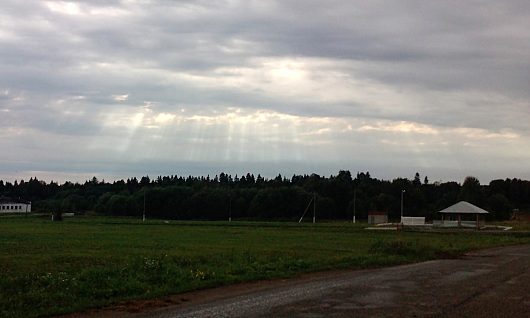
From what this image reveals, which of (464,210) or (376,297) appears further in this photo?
(464,210)

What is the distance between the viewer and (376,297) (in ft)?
48.9

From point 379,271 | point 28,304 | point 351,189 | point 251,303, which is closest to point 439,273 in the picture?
point 379,271

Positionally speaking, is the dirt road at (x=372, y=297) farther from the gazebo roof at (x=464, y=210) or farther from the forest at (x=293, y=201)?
the forest at (x=293, y=201)

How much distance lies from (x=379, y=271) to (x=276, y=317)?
10.9m

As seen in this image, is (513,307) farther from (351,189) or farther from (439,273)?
(351,189)

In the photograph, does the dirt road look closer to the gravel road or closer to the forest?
the gravel road

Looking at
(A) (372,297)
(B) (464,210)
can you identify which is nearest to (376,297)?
(A) (372,297)

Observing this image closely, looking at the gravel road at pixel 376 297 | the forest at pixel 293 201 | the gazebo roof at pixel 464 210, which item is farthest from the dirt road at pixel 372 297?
the forest at pixel 293 201

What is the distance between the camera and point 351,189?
167m

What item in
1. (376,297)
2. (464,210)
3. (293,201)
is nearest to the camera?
(376,297)

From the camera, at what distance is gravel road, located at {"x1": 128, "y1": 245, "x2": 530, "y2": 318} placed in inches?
501

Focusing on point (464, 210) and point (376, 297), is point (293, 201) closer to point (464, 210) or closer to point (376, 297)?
point (464, 210)

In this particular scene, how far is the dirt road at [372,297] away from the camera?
12727 mm

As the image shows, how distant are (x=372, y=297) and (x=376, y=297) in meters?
0.09
